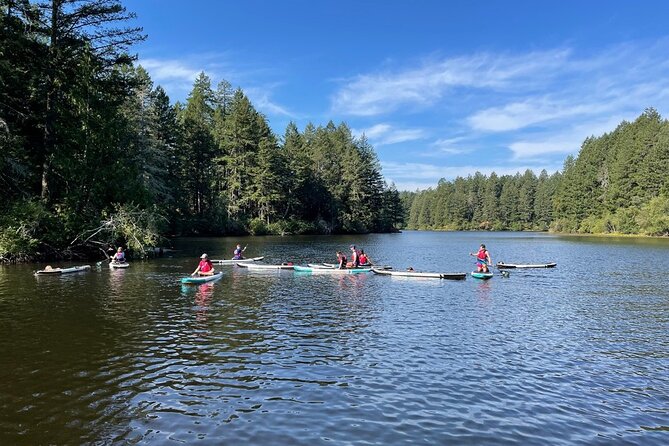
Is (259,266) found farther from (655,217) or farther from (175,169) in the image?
(655,217)

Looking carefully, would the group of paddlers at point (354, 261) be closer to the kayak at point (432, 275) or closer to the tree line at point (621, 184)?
the kayak at point (432, 275)

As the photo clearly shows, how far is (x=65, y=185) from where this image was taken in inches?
1549

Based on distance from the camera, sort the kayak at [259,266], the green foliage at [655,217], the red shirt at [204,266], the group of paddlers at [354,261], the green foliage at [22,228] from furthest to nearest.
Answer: the green foliage at [655,217], the kayak at [259,266], the group of paddlers at [354,261], the green foliage at [22,228], the red shirt at [204,266]

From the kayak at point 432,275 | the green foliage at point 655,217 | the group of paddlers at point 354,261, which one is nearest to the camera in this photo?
the kayak at point 432,275

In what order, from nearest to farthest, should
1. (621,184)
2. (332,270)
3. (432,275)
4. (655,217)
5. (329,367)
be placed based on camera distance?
(329,367) → (432,275) → (332,270) → (655,217) → (621,184)

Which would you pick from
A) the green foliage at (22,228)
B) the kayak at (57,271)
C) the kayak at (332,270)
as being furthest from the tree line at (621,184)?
the green foliage at (22,228)

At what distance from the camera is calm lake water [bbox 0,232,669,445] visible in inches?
359

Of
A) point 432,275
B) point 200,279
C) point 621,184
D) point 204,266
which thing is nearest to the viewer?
point 200,279

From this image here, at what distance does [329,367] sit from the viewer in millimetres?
12805

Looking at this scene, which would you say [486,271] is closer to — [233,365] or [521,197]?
[233,365]

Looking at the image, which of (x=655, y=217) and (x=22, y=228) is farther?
(x=655, y=217)

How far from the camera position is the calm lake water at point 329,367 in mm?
9125

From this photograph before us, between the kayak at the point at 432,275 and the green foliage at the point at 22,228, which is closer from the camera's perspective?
the kayak at the point at 432,275

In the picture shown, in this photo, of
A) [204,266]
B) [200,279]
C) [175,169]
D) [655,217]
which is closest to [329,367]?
[200,279]
